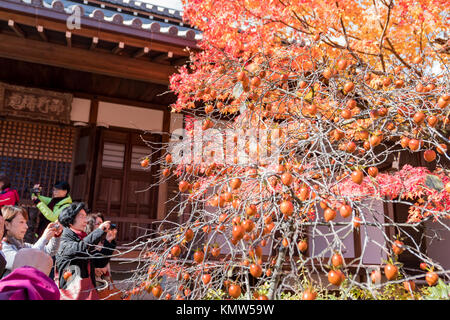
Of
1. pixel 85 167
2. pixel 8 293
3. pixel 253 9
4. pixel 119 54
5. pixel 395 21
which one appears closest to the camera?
pixel 8 293

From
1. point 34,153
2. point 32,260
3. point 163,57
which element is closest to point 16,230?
point 32,260

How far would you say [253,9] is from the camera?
209 inches

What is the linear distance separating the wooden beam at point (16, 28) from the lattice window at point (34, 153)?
77.8 inches

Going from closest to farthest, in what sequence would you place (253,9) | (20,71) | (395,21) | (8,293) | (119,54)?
(8,293), (395,21), (253,9), (119,54), (20,71)

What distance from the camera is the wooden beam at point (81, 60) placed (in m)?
5.32

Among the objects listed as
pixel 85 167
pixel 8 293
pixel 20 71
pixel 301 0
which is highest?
pixel 301 0

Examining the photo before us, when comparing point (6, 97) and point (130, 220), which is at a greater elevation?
point (6, 97)

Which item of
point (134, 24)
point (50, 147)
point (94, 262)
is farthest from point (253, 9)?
point (50, 147)

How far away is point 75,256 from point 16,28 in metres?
4.00

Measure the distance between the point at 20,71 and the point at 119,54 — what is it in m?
2.11

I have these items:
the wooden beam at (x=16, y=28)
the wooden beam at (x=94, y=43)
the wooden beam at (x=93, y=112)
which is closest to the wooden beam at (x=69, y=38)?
the wooden beam at (x=94, y=43)

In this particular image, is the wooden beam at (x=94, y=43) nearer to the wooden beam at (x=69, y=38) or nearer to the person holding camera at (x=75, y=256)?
the wooden beam at (x=69, y=38)

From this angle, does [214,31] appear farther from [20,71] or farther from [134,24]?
[20,71]

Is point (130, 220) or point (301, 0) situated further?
point (130, 220)
